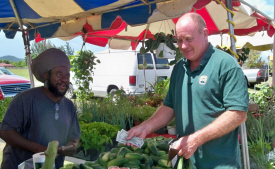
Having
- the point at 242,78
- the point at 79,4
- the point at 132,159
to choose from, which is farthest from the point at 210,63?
the point at 79,4

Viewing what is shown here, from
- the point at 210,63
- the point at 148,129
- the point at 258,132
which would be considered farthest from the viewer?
the point at 258,132

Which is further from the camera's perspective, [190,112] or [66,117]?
[66,117]

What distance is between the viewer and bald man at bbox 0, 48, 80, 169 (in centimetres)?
194

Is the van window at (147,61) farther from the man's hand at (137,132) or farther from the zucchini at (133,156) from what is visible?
the zucchini at (133,156)

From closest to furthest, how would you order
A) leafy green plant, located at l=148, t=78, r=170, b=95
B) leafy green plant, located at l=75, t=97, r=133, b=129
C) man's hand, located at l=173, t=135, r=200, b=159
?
man's hand, located at l=173, t=135, r=200, b=159 → leafy green plant, located at l=75, t=97, r=133, b=129 → leafy green plant, located at l=148, t=78, r=170, b=95

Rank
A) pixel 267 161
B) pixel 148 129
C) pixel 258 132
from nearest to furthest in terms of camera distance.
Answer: pixel 148 129
pixel 267 161
pixel 258 132

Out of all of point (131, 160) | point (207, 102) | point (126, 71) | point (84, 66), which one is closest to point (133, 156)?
point (131, 160)

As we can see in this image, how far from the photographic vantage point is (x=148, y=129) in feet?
6.15

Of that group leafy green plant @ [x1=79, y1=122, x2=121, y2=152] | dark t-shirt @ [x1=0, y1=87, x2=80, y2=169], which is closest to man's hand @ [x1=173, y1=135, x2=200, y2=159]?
dark t-shirt @ [x1=0, y1=87, x2=80, y2=169]

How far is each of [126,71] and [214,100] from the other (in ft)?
24.3

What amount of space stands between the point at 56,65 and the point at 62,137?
63 cm

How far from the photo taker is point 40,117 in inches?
79.4

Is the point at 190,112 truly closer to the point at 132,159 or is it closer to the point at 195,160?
the point at 195,160

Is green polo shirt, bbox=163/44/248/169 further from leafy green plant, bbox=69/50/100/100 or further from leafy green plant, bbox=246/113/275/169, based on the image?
leafy green plant, bbox=69/50/100/100
